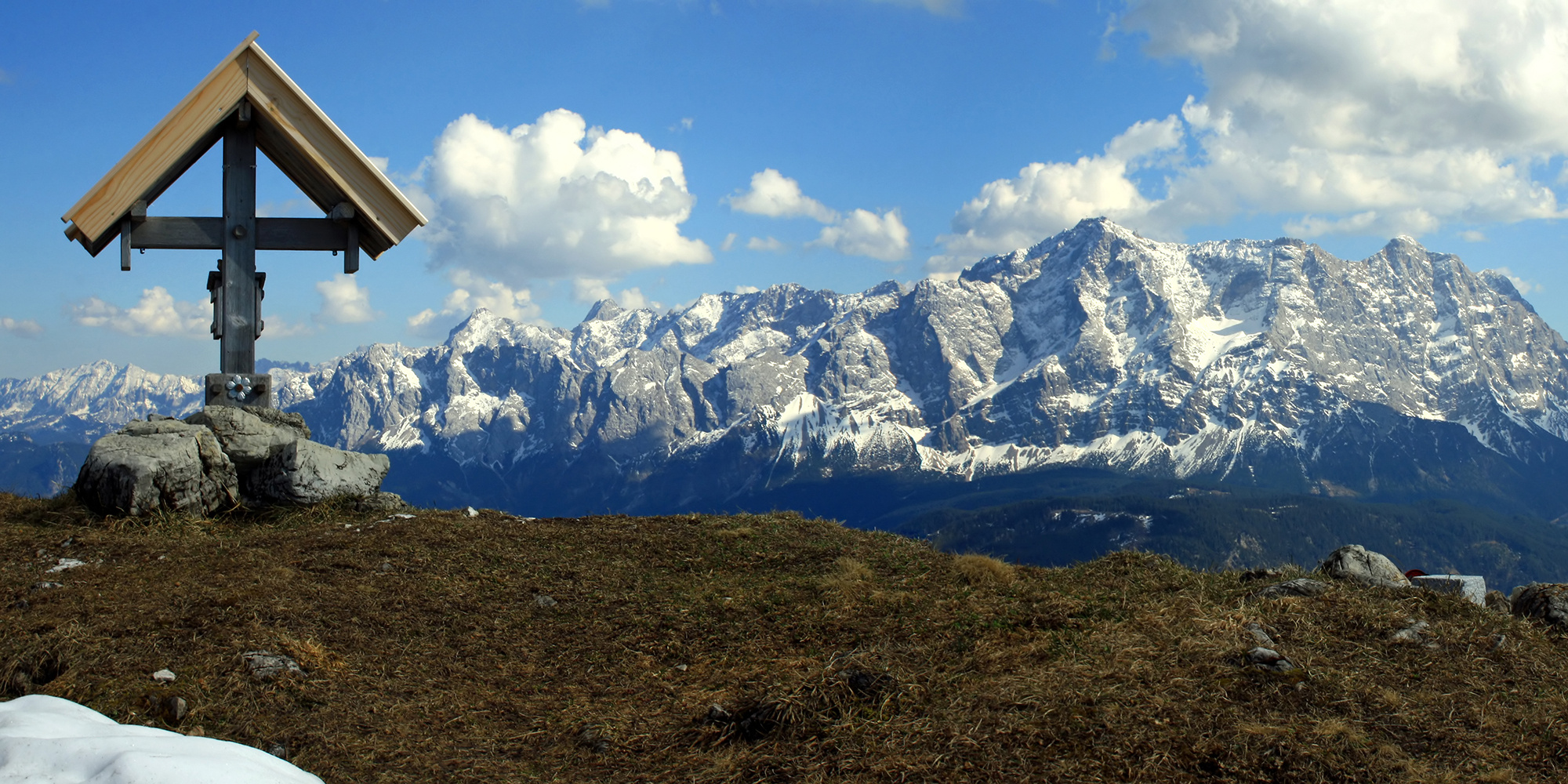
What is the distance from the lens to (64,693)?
852cm

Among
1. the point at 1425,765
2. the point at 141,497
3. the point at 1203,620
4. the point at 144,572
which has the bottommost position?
the point at 1425,765

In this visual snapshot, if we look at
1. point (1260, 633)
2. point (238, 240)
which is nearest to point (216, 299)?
point (238, 240)

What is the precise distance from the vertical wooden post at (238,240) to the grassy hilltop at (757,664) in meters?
3.53

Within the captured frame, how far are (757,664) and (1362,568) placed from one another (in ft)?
27.9

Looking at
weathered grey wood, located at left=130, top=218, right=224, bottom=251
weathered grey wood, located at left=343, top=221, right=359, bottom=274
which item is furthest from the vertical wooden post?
weathered grey wood, located at left=343, top=221, right=359, bottom=274

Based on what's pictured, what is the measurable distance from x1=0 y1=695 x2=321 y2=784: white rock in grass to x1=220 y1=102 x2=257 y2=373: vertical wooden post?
1156cm

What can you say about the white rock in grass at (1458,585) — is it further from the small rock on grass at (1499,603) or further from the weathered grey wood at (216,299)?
the weathered grey wood at (216,299)

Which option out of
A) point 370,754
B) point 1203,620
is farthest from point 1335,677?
point 370,754

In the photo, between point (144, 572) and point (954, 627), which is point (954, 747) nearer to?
point (954, 627)

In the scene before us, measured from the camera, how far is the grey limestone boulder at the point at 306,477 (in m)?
16.2

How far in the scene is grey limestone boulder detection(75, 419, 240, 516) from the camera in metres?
14.7

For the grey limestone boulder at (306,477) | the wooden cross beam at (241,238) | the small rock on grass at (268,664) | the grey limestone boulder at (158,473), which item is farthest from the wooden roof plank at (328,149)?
the small rock on grass at (268,664)

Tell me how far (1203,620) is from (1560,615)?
469cm

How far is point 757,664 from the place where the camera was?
34.0ft
